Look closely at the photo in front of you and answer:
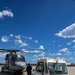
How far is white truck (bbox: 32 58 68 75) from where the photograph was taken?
1800 centimetres

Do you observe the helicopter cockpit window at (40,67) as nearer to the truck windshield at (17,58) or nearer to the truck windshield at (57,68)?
the truck windshield at (57,68)

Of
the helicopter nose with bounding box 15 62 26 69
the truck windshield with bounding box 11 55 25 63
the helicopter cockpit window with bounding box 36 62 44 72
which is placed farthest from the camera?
Answer: the truck windshield with bounding box 11 55 25 63

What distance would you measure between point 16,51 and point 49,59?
14.6 metres

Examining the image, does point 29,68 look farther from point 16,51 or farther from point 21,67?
point 16,51

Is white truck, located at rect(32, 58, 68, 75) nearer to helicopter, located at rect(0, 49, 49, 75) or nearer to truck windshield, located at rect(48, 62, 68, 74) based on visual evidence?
truck windshield, located at rect(48, 62, 68, 74)

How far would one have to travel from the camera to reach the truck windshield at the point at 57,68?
18.1 m

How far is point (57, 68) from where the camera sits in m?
18.3

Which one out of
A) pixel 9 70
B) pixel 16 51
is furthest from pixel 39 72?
pixel 16 51

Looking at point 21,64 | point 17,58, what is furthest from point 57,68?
point 17,58

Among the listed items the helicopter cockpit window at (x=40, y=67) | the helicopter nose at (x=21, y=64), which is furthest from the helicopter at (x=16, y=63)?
the helicopter cockpit window at (x=40, y=67)

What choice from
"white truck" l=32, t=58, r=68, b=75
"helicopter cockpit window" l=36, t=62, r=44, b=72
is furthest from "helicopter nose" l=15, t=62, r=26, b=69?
"white truck" l=32, t=58, r=68, b=75

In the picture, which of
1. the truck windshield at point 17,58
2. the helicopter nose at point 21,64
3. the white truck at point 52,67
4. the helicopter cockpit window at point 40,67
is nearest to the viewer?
the white truck at point 52,67

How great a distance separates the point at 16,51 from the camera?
3256 centimetres

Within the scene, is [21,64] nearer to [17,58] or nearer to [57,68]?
[17,58]
